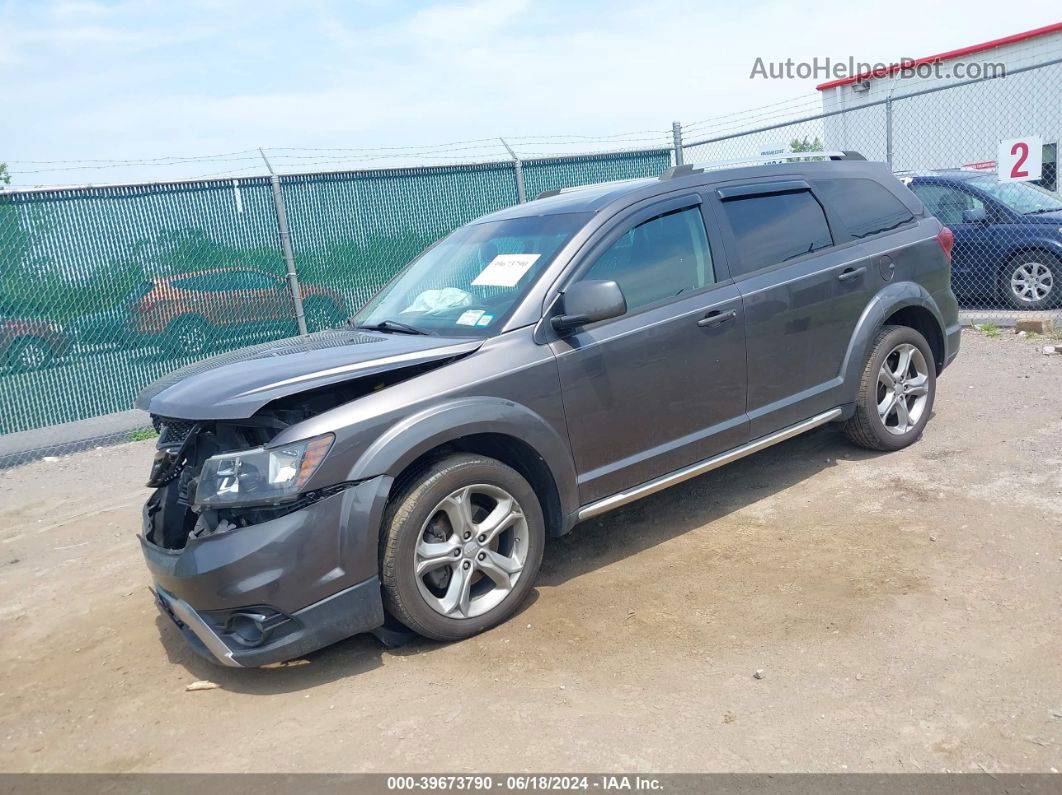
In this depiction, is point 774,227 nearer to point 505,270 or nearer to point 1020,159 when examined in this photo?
point 505,270

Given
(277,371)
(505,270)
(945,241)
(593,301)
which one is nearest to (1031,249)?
(945,241)

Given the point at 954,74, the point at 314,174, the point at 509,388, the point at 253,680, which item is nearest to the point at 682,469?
the point at 509,388

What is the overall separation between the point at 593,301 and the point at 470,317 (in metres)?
0.65

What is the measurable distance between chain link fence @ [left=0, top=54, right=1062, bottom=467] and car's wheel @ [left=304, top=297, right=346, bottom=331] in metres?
0.02

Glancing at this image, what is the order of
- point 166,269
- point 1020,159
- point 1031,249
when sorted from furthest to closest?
point 1031,249, point 1020,159, point 166,269

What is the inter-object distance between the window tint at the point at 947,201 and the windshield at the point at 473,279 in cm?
727

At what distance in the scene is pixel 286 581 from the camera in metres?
3.37

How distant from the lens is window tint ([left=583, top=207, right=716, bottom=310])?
439 cm

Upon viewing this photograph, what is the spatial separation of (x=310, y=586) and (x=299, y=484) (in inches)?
15.6

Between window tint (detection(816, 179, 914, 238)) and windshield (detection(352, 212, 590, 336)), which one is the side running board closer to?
windshield (detection(352, 212, 590, 336))

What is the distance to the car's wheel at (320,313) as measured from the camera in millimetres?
9719

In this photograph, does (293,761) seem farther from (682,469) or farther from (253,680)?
(682,469)

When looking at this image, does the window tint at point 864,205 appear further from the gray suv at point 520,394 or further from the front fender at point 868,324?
the front fender at point 868,324

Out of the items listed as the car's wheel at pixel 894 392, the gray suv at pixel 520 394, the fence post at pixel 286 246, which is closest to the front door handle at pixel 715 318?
the gray suv at pixel 520 394
